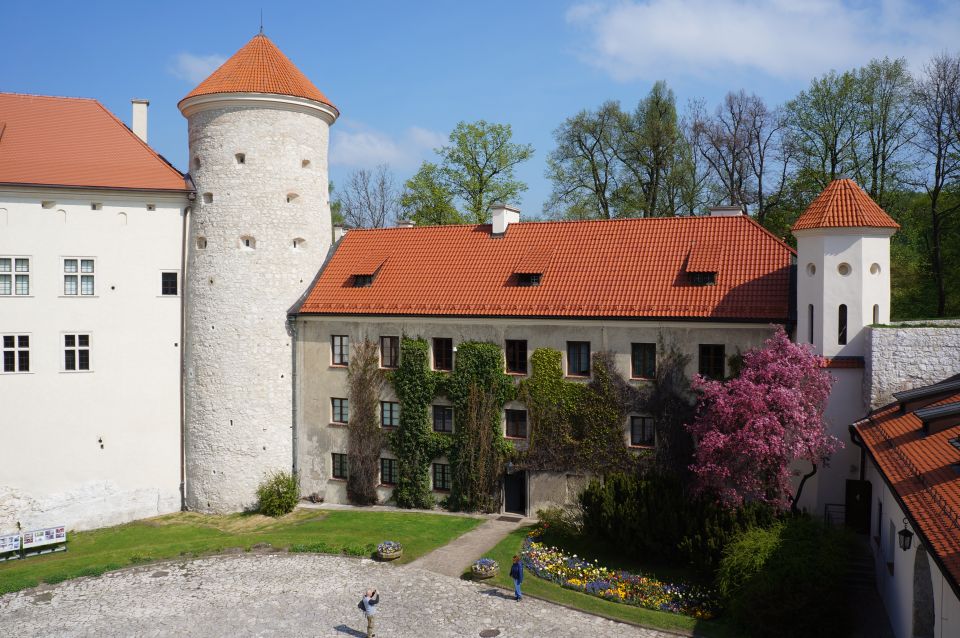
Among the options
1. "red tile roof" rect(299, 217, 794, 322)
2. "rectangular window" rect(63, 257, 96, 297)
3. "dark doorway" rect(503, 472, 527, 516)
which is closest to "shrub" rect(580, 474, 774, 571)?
"dark doorway" rect(503, 472, 527, 516)

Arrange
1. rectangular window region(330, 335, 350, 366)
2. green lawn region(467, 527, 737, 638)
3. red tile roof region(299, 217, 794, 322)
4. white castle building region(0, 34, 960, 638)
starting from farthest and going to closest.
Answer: rectangular window region(330, 335, 350, 366) → white castle building region(0, 34, 960, 638) → red tile roof region(299, 217, 794, 322) → green lawn region(467, 527, 737, 638)

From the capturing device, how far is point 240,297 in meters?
28.7

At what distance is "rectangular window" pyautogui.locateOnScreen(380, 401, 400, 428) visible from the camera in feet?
92.0

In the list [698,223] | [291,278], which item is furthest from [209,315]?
[698,223]

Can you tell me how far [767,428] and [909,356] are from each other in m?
4.18

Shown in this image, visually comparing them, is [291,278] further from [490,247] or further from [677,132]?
[677,132]

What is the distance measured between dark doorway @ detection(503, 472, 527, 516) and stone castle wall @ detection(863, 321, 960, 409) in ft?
36.5

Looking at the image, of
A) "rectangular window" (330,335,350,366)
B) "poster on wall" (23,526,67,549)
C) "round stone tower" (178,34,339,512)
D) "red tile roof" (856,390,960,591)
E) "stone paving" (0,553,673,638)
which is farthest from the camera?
"rectangular window" (330,335,350,366)

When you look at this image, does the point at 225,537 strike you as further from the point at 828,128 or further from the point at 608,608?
the point at 828,128

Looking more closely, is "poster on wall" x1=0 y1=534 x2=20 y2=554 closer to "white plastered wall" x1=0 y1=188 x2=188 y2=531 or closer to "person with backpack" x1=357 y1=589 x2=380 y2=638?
"white plastered wall" x1=0 y1=188 x2=188 y2=531

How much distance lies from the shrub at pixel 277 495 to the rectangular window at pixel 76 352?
7.61 metres

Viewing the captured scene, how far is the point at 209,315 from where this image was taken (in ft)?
94.5

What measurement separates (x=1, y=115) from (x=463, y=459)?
68.8 ft

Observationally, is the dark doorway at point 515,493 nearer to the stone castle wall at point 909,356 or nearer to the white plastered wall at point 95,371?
the stone castle wall at point 909,356
